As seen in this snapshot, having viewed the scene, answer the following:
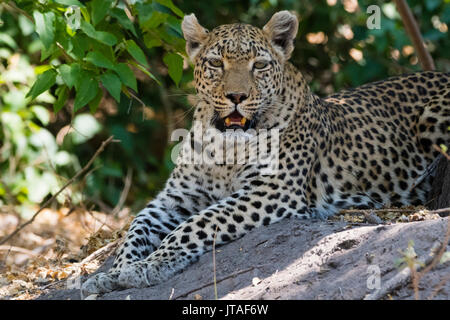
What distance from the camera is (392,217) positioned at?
7.25m

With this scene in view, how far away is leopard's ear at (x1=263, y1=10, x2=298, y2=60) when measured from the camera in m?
7.54

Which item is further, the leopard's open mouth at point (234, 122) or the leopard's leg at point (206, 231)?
the leopard's open mouth at point (234, 122)

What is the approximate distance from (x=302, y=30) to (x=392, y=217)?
6.78 meters

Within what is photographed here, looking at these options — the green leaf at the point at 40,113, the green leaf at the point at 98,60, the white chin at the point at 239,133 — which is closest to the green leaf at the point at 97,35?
the green leaf at the point at 98,60

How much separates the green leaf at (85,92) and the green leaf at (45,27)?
0.58 m

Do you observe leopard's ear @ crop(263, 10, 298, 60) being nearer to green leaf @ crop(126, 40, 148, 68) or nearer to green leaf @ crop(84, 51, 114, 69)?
green leaf @ crop(126, 40, 148, 68)

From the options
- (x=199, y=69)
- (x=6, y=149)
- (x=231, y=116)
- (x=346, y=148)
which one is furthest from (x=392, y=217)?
(x=6, y=149)

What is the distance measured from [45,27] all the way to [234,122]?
1.96 meters

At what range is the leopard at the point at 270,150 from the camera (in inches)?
→ 267

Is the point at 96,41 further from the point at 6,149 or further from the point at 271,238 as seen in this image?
the point at 6,149

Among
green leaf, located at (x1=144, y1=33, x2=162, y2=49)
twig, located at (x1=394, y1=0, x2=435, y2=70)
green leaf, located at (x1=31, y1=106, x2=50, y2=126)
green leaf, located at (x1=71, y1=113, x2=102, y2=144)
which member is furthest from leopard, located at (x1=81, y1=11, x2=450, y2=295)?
green leaf, located at (x1=71, y1=113, x2=102, y2=144)

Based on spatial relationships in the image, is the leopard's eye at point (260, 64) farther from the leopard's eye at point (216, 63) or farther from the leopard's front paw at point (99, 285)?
the leopard's front paw at point (99, 285)

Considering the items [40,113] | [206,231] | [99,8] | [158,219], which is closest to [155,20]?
[99,8]

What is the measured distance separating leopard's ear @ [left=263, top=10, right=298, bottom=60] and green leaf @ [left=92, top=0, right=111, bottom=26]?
168cm
